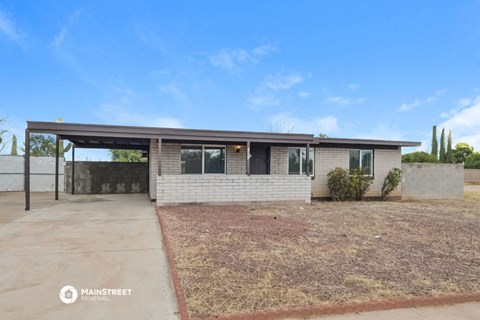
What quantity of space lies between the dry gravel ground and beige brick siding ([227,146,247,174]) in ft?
13.6

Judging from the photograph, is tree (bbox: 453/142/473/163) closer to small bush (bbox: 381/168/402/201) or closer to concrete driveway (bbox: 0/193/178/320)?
small bush (bbox: 381/168/402/201)

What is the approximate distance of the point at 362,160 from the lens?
13383mm

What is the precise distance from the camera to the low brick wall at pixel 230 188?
32.8ft

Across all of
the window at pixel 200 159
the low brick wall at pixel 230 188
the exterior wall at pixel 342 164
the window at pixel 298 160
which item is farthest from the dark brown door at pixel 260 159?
the exterior wall at pixel 342 164

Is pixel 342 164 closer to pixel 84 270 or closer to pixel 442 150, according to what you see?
pixel 84 270

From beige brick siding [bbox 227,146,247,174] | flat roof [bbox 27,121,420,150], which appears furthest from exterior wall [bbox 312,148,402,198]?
beige brick siding [bbox 227,146,247,174]

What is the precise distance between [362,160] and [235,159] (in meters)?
5.89

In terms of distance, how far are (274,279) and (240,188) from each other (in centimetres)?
698

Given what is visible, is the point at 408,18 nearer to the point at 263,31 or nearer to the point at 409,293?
the point at 263,31

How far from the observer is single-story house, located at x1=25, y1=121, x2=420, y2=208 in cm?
991

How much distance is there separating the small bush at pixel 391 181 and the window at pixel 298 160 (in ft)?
11.8

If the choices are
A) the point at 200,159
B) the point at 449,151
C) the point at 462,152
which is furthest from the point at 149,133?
the point at 462,152

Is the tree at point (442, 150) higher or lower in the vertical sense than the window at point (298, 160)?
higher

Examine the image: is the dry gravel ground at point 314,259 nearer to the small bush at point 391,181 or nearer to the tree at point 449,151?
the small bush at point 391,181
